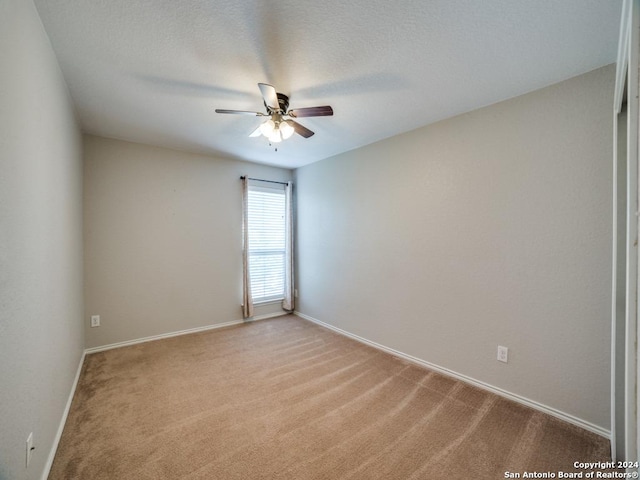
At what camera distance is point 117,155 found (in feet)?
10.4

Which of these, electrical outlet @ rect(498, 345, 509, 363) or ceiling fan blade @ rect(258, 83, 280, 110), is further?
electrical outlet @ rect(498, 345, 509, 363)

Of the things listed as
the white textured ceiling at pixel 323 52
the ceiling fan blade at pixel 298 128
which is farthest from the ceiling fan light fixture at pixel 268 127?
the white textured ceiling at pixel 323 52

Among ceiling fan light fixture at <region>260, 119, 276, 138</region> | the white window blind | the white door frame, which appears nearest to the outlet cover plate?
ceiling fan light fixture at <region>260, 119, 276, 138</region>

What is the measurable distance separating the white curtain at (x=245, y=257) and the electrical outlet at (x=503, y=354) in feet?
10.4

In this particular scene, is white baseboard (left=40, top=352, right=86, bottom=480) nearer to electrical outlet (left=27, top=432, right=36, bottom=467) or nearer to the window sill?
electrical outlet (left=27, top=432, right=36, bottom=467)

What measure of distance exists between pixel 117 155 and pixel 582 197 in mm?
4484

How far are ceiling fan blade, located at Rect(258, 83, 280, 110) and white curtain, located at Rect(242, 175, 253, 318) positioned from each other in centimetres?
222

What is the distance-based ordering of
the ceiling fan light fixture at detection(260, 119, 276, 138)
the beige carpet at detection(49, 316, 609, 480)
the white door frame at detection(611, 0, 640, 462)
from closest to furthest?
the white door frame at detection(611, 0, 640, 462) → the beige carpet at detection(49, 316, 609, 480) → the ceiling fan light fixture at detection(260, 119, 276, 138)

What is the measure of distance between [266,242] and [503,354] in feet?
10.9

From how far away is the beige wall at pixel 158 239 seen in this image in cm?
306

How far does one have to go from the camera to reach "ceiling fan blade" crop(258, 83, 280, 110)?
1651 mm

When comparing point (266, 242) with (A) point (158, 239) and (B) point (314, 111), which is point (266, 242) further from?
(B) point (314, 111)

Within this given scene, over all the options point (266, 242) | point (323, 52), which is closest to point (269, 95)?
point (323, 52)

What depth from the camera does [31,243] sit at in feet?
4.37
